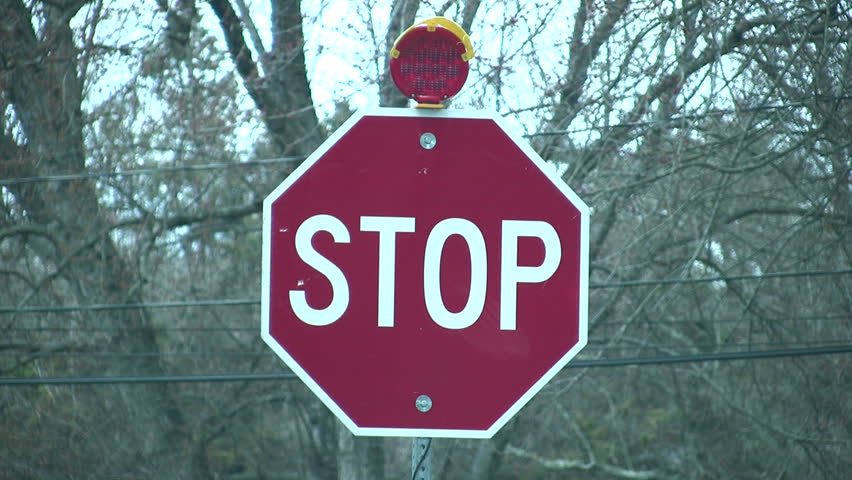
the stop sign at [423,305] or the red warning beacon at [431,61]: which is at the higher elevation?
the red warning beacon at [431,61]

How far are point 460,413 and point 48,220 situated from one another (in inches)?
338

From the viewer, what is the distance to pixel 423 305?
7.21 ft

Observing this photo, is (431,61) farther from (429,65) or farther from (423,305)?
(423,305)

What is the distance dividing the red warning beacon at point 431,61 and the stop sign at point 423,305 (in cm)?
27

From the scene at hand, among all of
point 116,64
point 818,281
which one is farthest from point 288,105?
point 818,281

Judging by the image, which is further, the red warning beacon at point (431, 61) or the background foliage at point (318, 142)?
the background foliage at point (318, 142)

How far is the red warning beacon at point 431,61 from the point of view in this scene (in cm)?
224

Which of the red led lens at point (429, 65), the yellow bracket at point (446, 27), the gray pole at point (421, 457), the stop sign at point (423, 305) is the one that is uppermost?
the yellow bracket at point (446, 27)

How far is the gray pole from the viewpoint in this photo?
7.47 feet

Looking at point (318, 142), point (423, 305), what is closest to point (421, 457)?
point (423, 305)

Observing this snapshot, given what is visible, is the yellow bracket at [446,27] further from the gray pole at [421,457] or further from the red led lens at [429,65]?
the gray pole at [421,457]

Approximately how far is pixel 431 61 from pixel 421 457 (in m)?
0.88

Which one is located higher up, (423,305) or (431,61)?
(431,61)

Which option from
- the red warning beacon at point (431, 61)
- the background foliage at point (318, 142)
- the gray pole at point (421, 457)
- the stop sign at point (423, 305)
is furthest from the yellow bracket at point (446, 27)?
the background foliage at point (318, 142)
